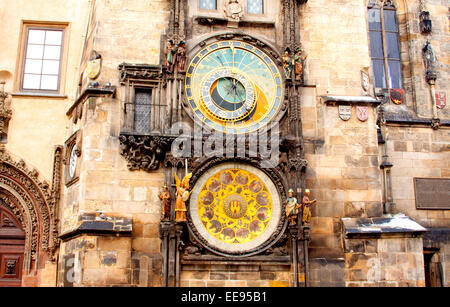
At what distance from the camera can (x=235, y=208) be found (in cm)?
1294

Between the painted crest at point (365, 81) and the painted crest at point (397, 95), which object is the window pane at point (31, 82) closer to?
the painted crest at point (365, 81)

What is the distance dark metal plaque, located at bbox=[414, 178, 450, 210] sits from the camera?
1530 centimetres

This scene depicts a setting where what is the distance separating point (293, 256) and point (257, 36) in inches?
193

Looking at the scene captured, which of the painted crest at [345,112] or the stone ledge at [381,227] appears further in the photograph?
the painted crest at [345,112]

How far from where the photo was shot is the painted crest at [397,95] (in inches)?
650

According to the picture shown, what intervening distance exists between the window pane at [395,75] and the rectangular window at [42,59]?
28.1ft

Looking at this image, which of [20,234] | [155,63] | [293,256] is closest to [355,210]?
[293,256]

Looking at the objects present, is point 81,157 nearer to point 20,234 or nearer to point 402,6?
point 20,234

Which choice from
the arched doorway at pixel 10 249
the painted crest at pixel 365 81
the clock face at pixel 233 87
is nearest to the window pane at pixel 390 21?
the painted crest at pixel 365 81

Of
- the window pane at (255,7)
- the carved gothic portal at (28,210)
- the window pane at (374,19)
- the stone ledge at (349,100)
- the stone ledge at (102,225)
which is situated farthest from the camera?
the window pane at (374,19)

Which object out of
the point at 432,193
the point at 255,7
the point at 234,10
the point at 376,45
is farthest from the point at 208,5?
the point at 432,193

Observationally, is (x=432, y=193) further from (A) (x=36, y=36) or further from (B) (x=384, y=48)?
(A) (x=36, y=36)

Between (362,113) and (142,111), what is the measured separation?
4809mm

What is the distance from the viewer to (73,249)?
1253 cm
